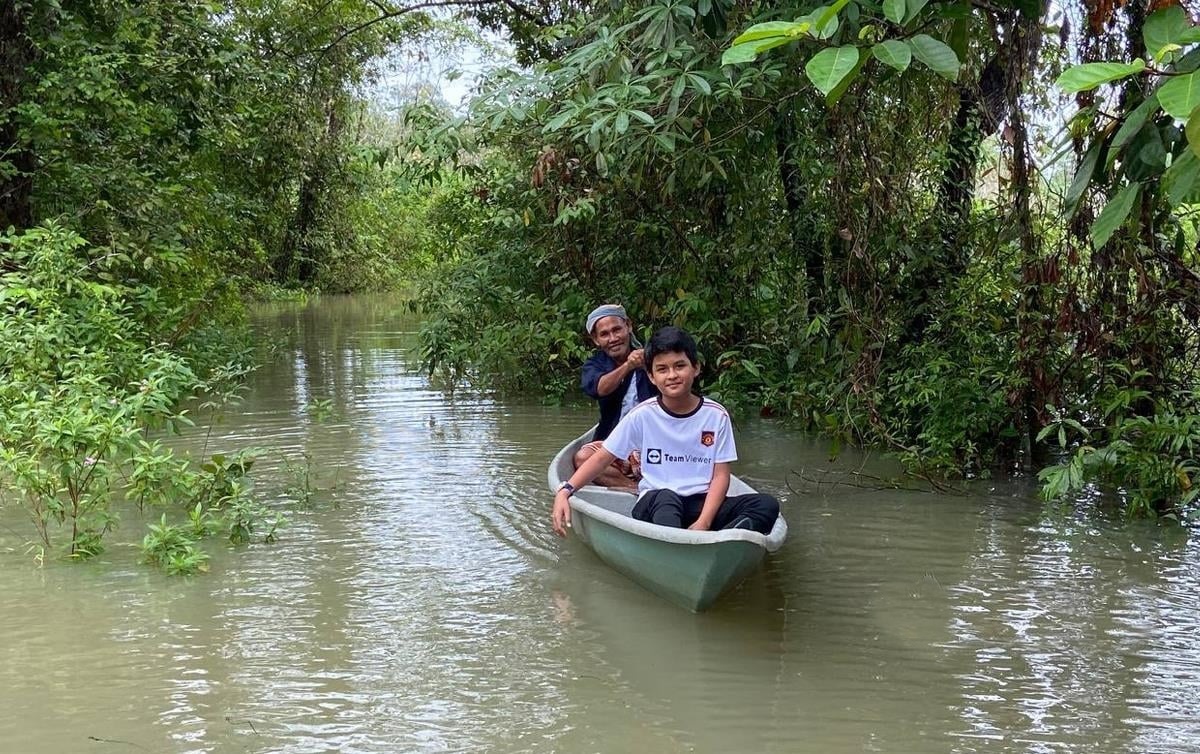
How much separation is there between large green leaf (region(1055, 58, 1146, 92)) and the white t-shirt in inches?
106

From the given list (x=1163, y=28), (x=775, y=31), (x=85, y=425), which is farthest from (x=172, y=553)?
(x=1163, y=28)

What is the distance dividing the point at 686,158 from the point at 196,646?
13.7ft

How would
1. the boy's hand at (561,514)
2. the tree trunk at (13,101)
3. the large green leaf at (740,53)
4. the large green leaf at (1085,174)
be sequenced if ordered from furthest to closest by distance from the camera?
the tree trunk at (13,101) < the boy's hand at (561,514) < the large green leaf at (1085,174) < the large green leaf at (740,53)

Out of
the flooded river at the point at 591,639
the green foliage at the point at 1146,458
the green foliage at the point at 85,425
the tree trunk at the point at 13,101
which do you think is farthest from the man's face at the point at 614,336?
the tree trunk at the point at 13,101

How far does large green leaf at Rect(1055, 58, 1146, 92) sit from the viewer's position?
7.35 ft

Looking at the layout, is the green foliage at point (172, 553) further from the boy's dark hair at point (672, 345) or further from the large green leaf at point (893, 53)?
the large green leaf at point (893, 53)

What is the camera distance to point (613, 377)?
600 cm

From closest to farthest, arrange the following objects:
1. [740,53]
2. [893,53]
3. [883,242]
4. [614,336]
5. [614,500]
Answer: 1. [740,53]
2. [893,53]
3. [614,500]
4. [614,336]
5. [883,242]

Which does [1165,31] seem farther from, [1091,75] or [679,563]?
[679,563]

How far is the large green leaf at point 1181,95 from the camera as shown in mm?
2168

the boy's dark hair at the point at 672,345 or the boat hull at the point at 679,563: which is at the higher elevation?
the boy's dark hair at the point at 672,345

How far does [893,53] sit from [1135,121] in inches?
23.8

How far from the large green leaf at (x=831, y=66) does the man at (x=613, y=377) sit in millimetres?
3529

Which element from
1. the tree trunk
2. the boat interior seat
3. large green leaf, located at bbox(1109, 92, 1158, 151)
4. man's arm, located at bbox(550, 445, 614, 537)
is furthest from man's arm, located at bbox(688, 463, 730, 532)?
the tree trunk
